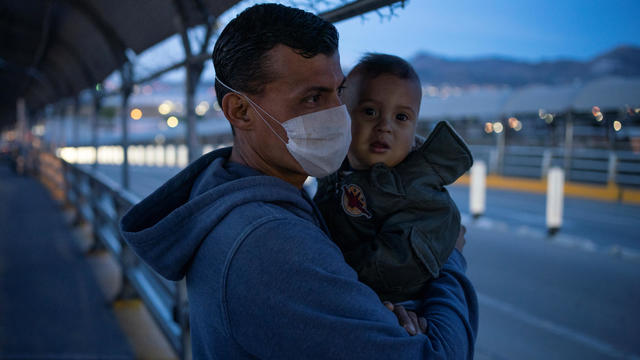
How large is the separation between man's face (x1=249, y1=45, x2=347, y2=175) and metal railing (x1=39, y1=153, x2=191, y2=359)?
191 centimetres

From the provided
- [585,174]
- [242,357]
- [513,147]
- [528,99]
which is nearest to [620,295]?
[242,357]

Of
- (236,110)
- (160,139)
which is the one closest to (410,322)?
(236,110)

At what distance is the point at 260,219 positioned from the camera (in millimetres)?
1041

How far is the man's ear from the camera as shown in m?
1.30

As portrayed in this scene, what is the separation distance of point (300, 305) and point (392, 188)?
63 cm

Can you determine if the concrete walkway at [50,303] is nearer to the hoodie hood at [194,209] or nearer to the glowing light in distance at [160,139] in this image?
the hoodie hood at [194,209]

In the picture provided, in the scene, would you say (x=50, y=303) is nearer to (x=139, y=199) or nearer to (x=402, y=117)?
(x=139, y=199)

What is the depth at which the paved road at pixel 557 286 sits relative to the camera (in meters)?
4.33

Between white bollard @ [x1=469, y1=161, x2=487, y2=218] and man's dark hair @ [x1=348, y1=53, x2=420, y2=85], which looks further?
white bollard @ [x1=469, y1=161, x2=487, y2=218]

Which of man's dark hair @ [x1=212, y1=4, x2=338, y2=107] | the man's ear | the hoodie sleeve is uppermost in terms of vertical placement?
man's dark hair @ [x1=212, y1=4, x2=338, y2=107]

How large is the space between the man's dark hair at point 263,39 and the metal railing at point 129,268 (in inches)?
80.4

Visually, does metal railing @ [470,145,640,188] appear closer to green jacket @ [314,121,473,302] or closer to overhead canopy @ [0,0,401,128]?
overhead canopy @ [0,0,401,128]

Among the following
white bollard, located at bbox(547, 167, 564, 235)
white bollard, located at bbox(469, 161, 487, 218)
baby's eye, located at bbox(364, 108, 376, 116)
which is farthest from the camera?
white bollard, located at bbox(469, 161, 487, 218)

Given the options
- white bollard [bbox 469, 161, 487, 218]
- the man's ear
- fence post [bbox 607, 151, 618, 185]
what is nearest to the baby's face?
the man's ear
